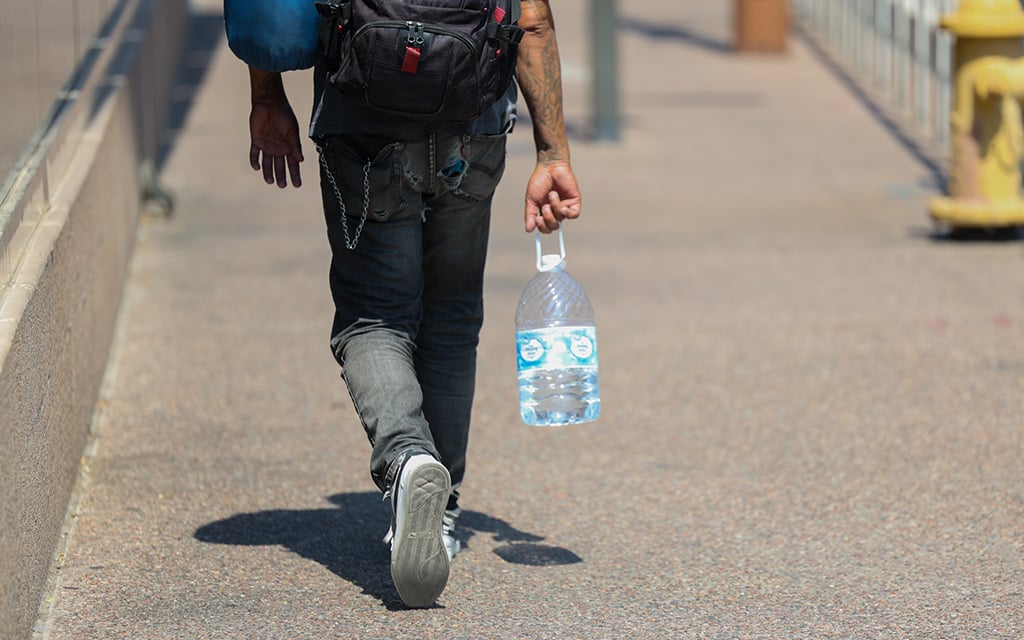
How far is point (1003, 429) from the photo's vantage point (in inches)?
229

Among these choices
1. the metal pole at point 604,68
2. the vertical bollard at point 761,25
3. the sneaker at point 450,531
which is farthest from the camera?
the vertical bollard at point 761,25

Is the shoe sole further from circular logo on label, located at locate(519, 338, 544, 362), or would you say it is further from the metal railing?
the metal railing

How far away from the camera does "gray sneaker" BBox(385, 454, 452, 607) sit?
12.7ft

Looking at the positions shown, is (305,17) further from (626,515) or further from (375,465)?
(626,515)

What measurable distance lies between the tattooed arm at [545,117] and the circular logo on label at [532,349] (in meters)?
0.28

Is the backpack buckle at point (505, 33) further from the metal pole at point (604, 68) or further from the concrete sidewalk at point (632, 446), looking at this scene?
the metal pole at point (604, 68)

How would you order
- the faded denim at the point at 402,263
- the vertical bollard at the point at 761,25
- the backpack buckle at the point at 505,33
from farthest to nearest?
1. the vertical bollard at the point at 761,25
2. the faded denim at the point at 402,263
3. the backpack buckle at the point at 505,33

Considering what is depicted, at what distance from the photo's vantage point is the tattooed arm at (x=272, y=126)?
4.12m

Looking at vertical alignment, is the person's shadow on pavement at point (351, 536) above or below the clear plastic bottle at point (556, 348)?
below

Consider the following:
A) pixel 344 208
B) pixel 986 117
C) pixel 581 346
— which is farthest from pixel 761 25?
pixel 344 208

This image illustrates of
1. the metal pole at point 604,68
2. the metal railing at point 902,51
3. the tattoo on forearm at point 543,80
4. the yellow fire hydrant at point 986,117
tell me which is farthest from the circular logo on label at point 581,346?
the metal pole at point 604,68

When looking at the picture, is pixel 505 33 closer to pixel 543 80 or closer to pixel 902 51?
pixel 543 80

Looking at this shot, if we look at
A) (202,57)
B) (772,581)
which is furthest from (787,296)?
(202,57)

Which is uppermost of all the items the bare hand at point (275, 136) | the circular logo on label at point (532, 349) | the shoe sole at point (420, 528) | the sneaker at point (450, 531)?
the bare hand at point (275, 136)
